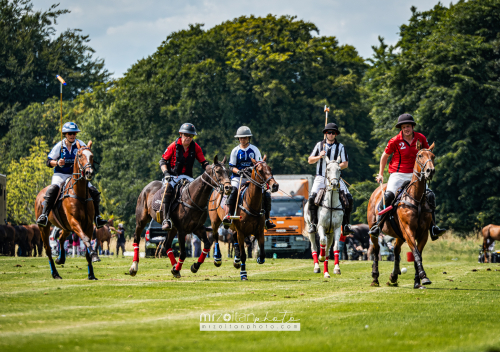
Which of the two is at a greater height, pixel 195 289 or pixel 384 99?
pixel 384 99

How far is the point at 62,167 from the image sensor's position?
15266mm

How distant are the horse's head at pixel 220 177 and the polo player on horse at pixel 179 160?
60 centimetres

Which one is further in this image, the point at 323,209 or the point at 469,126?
the point at 469,126

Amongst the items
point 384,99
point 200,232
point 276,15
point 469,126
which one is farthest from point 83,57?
point 200,232

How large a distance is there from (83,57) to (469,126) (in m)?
43.3

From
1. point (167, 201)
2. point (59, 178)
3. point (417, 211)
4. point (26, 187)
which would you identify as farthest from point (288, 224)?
point (26, 187)

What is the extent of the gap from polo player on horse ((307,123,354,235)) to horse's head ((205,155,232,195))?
222 cm

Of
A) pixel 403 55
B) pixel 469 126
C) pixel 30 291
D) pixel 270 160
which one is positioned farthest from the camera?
pixel 270 160

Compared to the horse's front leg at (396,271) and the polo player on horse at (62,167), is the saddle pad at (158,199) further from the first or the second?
the horse's front leg at (396,271)

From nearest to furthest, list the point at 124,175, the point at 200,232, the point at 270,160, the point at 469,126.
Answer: the point at 200,232 < the point at 469,126 < the point at 270,160 < the point at 124,175

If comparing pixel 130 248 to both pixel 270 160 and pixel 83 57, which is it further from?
pixel 83 57

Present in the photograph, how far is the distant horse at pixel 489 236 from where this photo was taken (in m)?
31.9

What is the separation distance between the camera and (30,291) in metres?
11.3

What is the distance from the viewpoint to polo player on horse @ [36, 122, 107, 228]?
14.7 m
